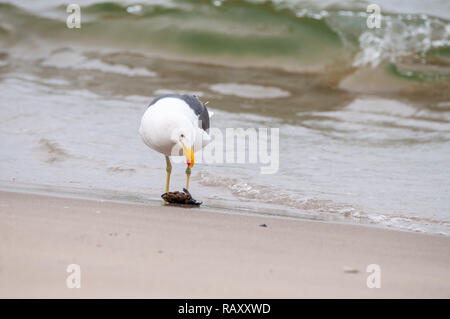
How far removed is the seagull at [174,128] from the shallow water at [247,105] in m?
0.49

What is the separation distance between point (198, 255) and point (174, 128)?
163 cm

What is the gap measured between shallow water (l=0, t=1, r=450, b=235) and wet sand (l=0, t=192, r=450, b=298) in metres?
0.77

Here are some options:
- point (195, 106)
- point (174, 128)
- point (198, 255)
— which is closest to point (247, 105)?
point (195, 106)

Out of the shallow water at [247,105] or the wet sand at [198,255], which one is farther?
the shallow water at [247,105]

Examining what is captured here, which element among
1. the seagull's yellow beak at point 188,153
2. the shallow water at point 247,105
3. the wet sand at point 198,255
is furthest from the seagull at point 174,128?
the wet sand at point 198,255

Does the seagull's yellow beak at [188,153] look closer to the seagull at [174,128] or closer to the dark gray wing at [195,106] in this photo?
the seagull at [174,128]

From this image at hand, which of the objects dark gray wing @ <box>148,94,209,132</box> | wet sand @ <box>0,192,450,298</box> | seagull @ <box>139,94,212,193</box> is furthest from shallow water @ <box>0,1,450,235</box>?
wet sand @ <box>0,192,450,298</box>

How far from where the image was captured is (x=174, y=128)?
4.84 metres

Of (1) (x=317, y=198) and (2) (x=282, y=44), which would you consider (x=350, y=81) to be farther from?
(1) (x=317, y=198)

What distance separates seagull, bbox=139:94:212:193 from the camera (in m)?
4.83

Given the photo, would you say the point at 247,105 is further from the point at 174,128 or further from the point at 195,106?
the point at 174,128

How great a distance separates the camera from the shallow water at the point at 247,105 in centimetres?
557

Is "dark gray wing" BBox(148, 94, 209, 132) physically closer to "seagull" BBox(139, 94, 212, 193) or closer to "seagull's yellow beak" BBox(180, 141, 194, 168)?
"seagull" BBox(139, 94, 212, 193)

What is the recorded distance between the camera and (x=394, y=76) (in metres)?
11.6
